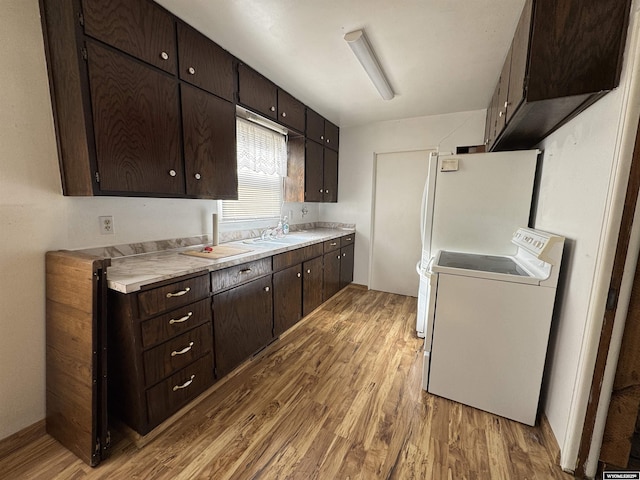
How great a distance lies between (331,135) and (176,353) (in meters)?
3.24

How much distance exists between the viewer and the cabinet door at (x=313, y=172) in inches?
126

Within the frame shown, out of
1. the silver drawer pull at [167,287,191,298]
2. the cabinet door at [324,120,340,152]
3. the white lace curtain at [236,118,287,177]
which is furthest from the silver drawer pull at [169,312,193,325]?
the cabinet door at [324,120,340,152]

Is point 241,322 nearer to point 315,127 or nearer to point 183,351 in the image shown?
point 183,351

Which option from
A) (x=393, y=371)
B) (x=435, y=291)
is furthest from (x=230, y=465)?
(x=435, y=291)

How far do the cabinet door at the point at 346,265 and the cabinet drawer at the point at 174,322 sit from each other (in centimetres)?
229

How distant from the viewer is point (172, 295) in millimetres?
1417

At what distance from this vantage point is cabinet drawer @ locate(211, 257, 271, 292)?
1.69 m

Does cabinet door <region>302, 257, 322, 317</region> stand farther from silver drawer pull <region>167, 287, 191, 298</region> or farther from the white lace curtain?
silver drawer pull <region>167, 287, 191, 298</region>

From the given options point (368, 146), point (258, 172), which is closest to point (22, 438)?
point (258, 172)

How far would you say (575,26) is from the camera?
1.10 m

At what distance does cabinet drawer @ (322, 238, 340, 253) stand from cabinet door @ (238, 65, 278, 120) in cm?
150

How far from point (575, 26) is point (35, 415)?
3.27 metres

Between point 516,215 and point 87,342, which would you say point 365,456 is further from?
point 516,215

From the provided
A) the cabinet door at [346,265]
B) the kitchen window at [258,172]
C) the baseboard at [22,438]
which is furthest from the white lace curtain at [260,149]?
the baseboard at [22,438]
